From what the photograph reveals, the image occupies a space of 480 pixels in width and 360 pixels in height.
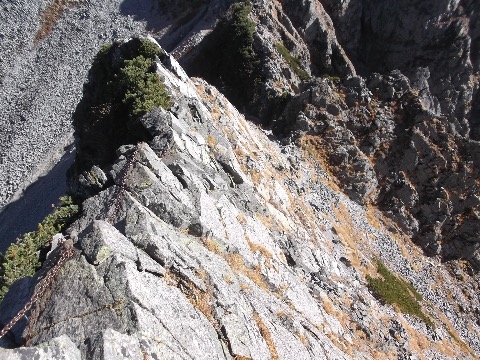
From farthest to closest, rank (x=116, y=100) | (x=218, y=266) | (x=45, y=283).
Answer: (x=116, y=100), (x=218, y=266), (x=45, y=283)

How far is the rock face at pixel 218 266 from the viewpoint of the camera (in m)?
9.80

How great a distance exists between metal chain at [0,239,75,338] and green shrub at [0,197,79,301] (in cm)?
554

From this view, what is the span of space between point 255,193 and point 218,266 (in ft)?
26.2

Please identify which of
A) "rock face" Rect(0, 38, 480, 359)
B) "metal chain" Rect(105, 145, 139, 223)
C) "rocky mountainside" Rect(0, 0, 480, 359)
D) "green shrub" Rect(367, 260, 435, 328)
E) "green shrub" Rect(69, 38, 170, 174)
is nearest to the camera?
"rock face" Rect(0, 38, 480, 359)

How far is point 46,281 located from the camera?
10188 mm

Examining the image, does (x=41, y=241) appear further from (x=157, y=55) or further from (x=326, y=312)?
(x=157, y=55)

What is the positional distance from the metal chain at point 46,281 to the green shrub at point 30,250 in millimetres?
5542

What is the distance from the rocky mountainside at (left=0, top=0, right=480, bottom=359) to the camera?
10859 millimetres

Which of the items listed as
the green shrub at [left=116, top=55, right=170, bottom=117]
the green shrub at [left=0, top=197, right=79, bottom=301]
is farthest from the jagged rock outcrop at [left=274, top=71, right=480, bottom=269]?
the green shrub at [left=0, top=197, right=79, bottom=301]

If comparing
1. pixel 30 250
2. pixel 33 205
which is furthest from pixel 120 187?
pixel 33 205

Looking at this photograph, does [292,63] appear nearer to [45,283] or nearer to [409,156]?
[409,156]

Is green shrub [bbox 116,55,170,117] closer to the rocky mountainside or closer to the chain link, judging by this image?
the rocky mountainside

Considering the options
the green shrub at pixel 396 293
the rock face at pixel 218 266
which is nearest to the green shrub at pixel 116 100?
the rock face at pixel 218 266

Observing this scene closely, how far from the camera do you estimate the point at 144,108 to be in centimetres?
2161
